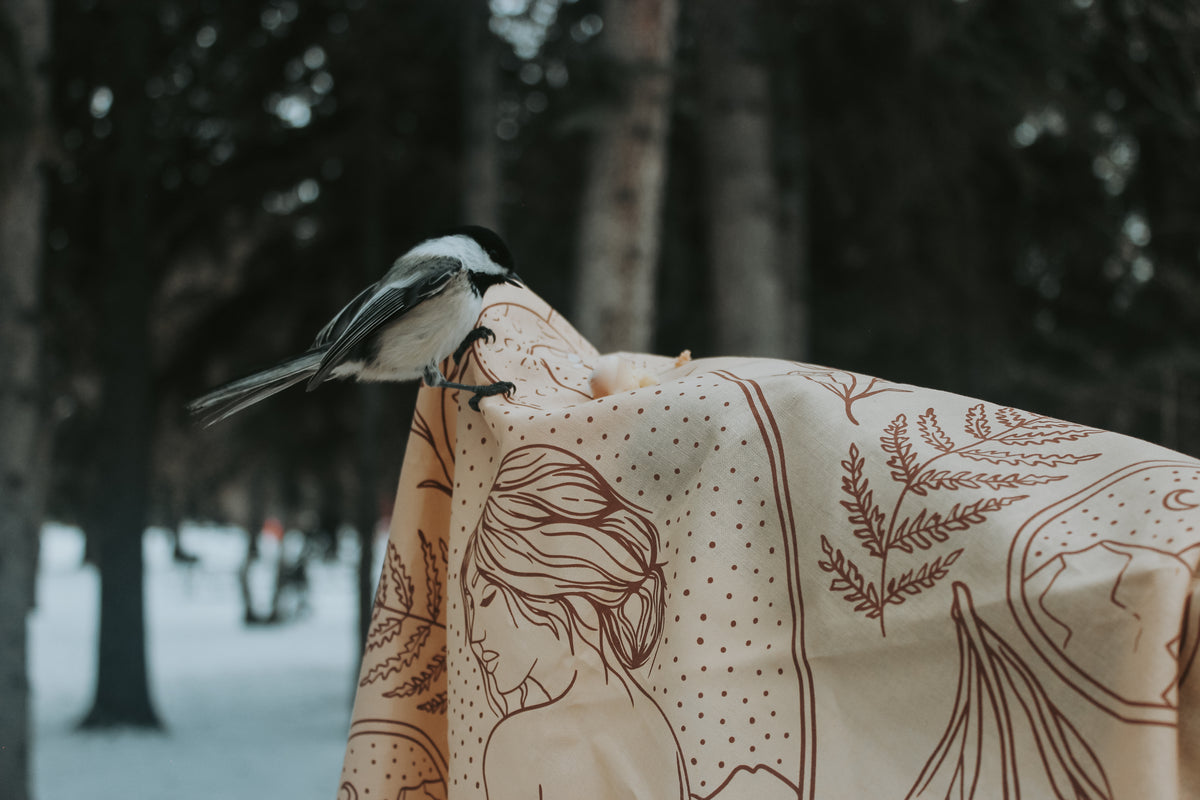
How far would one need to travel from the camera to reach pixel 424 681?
1.73 m

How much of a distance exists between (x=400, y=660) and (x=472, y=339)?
0.59 m

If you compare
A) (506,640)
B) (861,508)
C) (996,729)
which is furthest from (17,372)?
(996,729)

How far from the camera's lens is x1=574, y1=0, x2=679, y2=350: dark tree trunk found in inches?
148

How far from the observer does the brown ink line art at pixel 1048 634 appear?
0.97 meters

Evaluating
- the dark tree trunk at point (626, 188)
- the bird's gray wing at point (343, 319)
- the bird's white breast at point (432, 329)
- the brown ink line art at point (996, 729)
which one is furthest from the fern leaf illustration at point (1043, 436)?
the dark tree trunk at point (626, 188)

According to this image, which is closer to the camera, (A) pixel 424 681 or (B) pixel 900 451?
(B) pixel 900 451

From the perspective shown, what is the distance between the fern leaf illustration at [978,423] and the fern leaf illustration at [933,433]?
0.13ft

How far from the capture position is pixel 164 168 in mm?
7301

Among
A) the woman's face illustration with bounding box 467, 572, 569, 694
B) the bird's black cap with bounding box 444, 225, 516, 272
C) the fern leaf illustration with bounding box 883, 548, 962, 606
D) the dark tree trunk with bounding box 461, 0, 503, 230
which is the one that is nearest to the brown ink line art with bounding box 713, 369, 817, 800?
the fern leaf illustration with bounding box 883, 548, 962, 606

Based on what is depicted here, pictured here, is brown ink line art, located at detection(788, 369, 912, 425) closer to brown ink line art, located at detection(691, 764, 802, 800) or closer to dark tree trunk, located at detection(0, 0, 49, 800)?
brown ink line art, located at detection(691, 764, 802, 800)

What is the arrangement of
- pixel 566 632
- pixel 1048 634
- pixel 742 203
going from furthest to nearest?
pixel 742 203 < pixel 566 632 < pixel 1048 634

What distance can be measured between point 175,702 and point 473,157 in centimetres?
580

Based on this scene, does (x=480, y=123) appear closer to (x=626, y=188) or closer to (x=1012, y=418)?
(x=626, y=188)

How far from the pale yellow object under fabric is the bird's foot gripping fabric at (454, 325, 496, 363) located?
3 cm
